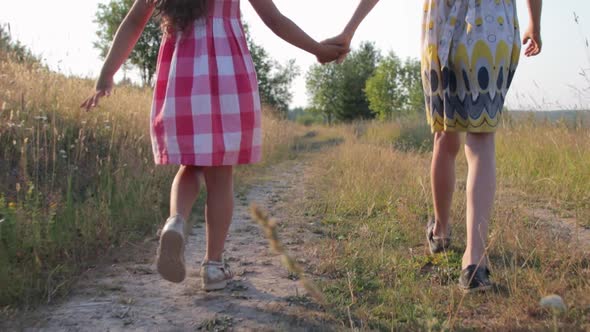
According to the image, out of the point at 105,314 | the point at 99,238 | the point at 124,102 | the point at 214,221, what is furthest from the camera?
the point at 124,102

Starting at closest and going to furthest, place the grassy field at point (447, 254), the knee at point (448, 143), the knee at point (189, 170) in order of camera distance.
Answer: the grassy field at point (447, 254), the knee at point (189, 170), the knee at point (448, 143)

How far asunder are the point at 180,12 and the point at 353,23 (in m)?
1.06

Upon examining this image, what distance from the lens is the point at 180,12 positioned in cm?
221

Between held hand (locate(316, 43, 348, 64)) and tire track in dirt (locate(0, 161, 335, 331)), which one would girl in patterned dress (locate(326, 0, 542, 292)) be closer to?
held hand (locate(316, 43, 348, 64))

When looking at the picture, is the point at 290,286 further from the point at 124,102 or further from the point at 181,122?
the point at 124,102

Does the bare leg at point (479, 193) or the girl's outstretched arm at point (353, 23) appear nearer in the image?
the bare leg at point (479, 193)

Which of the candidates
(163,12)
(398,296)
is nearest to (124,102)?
(163,12)

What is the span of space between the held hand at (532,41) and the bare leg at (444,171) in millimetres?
749

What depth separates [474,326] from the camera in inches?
75.1

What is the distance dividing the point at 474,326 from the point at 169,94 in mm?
1493

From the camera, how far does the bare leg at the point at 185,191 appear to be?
2246mm

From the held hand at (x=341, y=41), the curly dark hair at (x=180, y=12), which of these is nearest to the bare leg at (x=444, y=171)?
the held hand at (x=341, y=41)

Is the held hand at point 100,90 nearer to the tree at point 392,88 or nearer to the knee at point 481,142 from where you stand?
the knee at point 481,142

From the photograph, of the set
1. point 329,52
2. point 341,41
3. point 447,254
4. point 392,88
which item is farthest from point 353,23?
point 392,88
